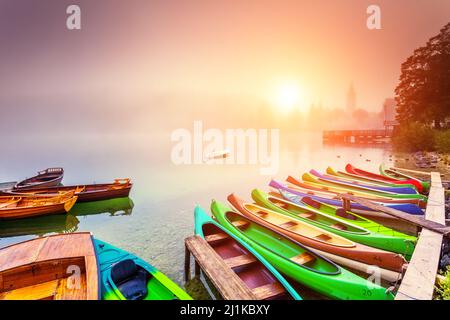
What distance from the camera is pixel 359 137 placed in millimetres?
66688

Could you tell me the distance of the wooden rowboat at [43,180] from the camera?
19.5m

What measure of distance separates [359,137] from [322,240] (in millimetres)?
69134

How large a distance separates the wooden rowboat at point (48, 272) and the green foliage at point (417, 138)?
1577 inches

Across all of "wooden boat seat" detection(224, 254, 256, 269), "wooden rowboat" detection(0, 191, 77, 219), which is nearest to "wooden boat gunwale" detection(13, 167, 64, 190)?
"wooden rowboat" detection(0, 191, 77, 219)

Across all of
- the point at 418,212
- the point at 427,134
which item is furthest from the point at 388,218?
the point at 427,134

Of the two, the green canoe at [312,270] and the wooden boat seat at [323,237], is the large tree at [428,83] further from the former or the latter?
the green canoe at [312,270]

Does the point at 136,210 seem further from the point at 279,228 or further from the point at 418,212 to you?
the point at 418,212

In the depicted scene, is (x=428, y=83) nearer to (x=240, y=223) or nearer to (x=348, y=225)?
(x=348, y=225)

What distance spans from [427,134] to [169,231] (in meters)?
37.5

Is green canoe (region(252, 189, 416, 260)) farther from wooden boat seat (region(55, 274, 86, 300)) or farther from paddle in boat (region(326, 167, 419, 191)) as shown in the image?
wooden boat seat (region(55, 274, 86, 300))

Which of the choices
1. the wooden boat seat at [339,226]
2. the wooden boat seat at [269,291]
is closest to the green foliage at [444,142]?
the wooden boat seat at [339,226]

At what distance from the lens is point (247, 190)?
21.6m

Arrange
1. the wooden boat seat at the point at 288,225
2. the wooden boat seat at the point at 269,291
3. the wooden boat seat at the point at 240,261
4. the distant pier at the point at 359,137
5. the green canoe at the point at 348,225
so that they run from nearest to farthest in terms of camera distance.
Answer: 1. the wooden boat seat at the point at 269,291
2. the wooden boat seat at the point at 240,261
3. the green canoe at the point at 348,225
4. the wooden boat seat at the point at 288,225
5. the distant pier at the point at 359,137

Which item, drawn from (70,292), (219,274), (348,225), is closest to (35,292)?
(70,292)
